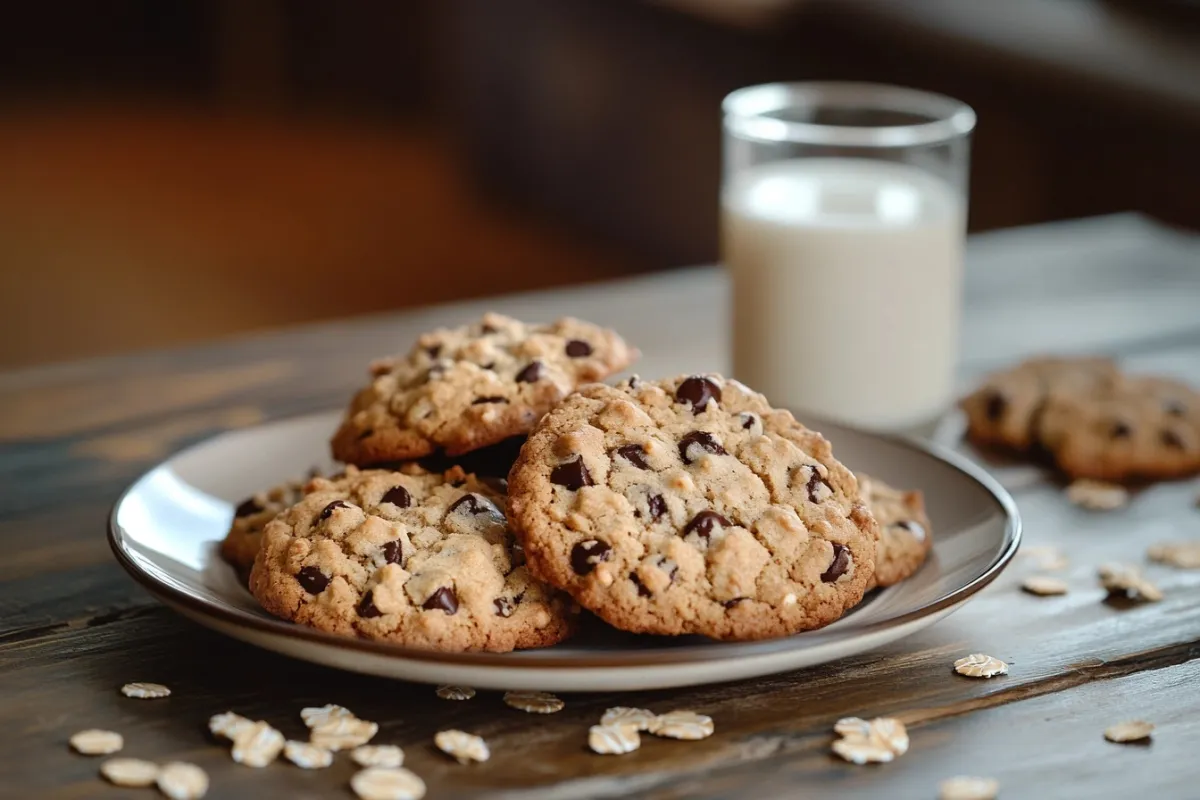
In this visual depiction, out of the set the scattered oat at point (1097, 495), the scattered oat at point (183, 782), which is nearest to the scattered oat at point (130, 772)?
the scattered oat at point (183, 782)

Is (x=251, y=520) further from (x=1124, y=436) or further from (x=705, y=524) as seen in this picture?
(x=1124, y=436)

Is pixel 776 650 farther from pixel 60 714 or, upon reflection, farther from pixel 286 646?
pixel 60 714

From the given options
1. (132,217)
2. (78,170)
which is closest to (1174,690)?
(132,217)

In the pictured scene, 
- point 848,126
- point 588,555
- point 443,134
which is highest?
point 848,126

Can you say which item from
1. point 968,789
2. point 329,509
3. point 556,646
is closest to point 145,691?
point 329,509

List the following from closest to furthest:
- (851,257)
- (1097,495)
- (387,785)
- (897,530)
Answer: (387,785) < (897,530) < (1097,495) < (851,257)

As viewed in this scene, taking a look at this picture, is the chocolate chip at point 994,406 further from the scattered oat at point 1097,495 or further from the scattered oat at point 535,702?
the scattered oat at point 535,702

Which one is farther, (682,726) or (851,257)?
(851,257)
